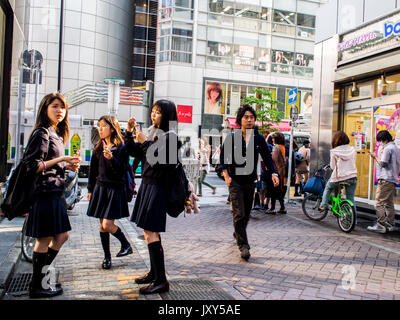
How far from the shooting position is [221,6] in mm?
31750

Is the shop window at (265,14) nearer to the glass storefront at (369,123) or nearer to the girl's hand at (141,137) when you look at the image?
the glass storefront at (369,123)

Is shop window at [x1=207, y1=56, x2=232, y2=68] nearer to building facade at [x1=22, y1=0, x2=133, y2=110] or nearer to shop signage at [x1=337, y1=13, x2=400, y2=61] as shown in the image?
building facade at [x1=22, y1=0, x2=133, y2=110]

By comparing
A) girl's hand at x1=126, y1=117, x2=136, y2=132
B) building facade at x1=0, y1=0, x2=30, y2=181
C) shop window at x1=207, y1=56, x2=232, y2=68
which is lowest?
girl's hand at x1=126, y1=117, x2=136, y2=132

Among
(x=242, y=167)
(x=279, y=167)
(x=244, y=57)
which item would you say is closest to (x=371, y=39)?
(x=279, y=167)

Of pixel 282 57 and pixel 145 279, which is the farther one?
pixel 282 57

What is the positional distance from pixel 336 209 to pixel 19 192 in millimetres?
6030

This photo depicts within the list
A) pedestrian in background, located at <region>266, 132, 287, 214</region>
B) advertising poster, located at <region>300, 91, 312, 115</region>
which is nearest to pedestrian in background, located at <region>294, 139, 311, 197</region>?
pedestrian in background, located at <region>266, 132, 287, 214</region>

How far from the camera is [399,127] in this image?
877 cm

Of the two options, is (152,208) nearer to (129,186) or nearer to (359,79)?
(129,186)

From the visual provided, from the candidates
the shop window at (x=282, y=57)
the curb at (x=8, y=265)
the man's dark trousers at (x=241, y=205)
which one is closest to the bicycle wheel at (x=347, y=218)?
the man's dark trousers at (x=241, y=205)

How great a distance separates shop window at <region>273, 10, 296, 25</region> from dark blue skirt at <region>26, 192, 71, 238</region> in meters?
33.2

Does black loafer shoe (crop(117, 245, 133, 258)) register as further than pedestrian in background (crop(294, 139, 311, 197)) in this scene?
No

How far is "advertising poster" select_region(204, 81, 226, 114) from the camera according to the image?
3216cm
